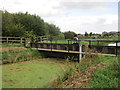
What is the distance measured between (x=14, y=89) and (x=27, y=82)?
2.37 feet

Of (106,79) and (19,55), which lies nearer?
(106,79)

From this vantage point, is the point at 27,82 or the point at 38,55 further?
the point at 38,55

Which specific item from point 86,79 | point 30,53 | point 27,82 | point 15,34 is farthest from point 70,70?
point 15,34

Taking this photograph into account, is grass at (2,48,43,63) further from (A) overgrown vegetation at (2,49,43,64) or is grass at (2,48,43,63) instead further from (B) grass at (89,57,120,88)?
(B) grass at (89,57,120,88)

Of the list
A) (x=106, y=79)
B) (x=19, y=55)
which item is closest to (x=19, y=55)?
(x=19, y=55)

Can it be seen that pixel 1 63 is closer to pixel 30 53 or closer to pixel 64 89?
pixel 30 53

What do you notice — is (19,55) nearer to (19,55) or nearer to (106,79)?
(19,55)

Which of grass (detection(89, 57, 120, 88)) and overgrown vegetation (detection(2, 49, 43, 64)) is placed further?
overgrown vegetation (detection(2, 49, 43, 64))

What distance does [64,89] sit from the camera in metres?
3.79

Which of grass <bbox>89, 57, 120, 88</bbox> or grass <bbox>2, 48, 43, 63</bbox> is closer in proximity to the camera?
grass <bbox>89, 57, 120, 88</bbox>

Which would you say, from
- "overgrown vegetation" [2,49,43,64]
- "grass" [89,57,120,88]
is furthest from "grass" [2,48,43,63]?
"grass" [89,57,120,88]

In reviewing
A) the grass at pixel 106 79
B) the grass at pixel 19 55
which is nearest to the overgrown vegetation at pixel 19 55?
the grass at pixel 19 55

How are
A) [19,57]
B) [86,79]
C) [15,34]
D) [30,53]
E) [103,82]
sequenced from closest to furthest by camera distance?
1. [103,82]
2. [86,79]
3. [19,57]
4. [30,53]
5. [15,34]

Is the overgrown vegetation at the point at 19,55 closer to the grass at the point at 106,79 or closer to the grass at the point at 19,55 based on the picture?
the grass at the point at 19,55
